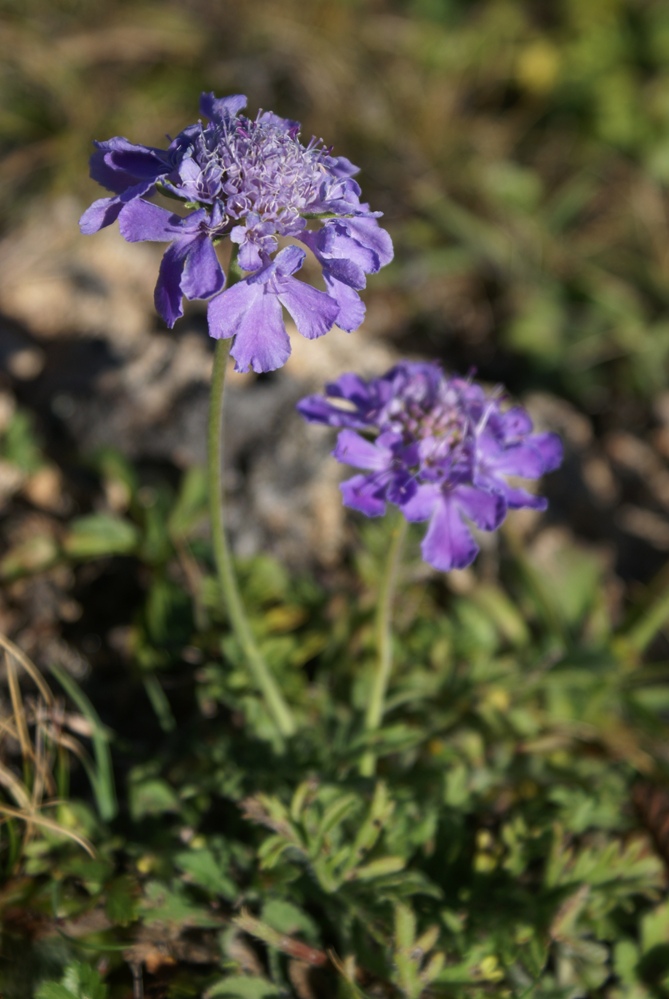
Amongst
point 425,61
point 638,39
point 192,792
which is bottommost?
point 192,792

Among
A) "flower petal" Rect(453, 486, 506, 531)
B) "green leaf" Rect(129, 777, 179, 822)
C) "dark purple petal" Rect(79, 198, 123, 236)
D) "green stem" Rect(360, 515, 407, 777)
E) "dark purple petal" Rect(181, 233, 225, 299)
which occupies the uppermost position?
"dark purple petal" Rect(79, 198, 123, 236)

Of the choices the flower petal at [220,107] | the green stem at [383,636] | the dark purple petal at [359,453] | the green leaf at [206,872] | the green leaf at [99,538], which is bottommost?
the green leaf at [206,872]

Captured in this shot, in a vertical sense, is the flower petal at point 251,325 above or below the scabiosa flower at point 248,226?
below

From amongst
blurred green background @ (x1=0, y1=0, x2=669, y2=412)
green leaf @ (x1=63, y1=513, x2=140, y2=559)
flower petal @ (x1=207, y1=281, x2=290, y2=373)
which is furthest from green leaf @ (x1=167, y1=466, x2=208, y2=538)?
blurred green background @ (x1=0, y1=0, x2=669, y2=412)

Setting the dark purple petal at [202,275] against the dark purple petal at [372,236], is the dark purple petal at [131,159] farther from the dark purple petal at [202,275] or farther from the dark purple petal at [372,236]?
the dark purple petal at [372,236]

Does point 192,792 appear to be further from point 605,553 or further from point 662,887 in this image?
point 605,553

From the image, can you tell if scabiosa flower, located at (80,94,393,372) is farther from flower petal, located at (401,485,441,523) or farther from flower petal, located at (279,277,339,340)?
flower petal, located at (401,485,441,523)

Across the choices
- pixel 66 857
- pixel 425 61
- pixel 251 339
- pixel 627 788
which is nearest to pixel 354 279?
pixel 251 339

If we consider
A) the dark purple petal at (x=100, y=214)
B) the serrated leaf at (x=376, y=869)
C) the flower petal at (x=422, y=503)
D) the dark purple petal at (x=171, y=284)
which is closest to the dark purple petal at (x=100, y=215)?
the dark purple petal at (x=100, y=214)
